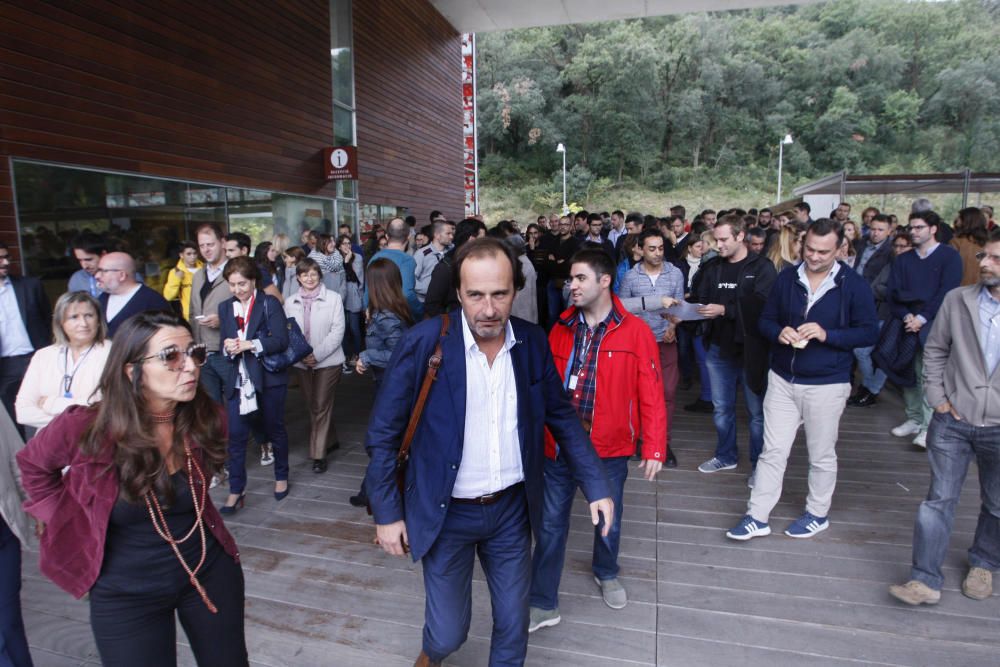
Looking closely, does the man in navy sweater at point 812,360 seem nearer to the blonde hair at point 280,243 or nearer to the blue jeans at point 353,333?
the blue jeans at point 353,333

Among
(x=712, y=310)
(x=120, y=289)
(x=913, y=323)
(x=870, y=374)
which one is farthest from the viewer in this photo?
(x=870, y=374)

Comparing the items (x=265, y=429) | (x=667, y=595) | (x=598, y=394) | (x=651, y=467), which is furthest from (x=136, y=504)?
(x=265, y=429)

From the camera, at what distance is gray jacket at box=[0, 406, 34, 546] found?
231cm

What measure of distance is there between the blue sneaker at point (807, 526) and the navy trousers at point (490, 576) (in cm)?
234

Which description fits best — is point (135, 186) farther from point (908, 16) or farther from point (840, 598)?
point (908, 16)

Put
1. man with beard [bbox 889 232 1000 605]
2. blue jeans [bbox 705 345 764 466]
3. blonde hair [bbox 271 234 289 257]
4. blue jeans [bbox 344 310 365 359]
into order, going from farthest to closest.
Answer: blue jeans [bbox 344 310 365 359] < blonde hair [bbox 271 234 289 257] < blue jeans [bbox 705 345 764 466] < man with beard [bbox 889 232 1000 605]

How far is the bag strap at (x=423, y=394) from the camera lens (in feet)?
6.72

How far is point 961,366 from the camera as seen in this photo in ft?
9.95

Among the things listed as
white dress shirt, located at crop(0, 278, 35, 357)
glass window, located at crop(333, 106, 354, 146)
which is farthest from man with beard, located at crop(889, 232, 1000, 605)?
glass window, located at crop(333, 106, 354, 146)

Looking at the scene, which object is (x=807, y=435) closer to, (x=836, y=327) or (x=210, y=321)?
(x=836, y=327)

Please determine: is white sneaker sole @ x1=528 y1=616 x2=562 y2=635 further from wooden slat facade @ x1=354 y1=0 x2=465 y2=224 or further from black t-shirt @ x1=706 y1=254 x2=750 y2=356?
wooden slat facade @ x1=354 y1=0 x2=465 y2=224

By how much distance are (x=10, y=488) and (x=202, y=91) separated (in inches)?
296

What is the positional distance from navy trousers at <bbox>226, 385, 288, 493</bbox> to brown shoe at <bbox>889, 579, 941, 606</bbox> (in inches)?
155

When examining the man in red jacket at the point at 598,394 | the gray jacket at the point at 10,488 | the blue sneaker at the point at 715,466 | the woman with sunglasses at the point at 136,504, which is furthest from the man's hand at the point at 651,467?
the gray jacket at the point at 10,488
